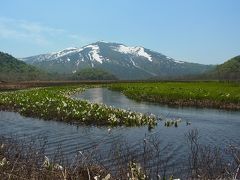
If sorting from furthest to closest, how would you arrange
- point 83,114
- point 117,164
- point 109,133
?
point 83,114 → point 109,133 → point 117,164

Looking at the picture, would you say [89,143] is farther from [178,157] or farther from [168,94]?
[168,94]

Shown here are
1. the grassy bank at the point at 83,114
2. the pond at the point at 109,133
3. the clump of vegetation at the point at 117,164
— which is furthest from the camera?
the grassy bank at the point at 83,114

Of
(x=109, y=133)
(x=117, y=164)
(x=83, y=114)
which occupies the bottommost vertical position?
(x=109, y=133)

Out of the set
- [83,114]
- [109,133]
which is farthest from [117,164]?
[83,114]

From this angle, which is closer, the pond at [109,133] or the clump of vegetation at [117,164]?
the clump of vegetation at [117,164]

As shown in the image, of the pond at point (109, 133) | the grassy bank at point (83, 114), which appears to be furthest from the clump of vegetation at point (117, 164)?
the grassy bank at point (83, 114)

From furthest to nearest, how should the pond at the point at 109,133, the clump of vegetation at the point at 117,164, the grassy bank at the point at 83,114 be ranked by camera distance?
the grassy bank at the point at 83,114 < the pond at the point at 109,133 < the clump of vegetation at the point at 117,164

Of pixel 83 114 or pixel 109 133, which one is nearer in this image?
pixel 109 133

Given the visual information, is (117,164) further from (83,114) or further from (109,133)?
(83,114)

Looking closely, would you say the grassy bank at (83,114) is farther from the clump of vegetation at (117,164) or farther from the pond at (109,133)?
the clump of vegetation at (117,164)

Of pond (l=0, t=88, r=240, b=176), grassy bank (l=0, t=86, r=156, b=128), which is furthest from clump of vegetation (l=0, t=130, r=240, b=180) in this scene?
grassy bank (l=0, t=86, r=156, b=128)

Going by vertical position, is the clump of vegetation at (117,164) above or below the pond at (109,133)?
above

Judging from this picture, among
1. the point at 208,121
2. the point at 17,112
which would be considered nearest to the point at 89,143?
the point at 208,121

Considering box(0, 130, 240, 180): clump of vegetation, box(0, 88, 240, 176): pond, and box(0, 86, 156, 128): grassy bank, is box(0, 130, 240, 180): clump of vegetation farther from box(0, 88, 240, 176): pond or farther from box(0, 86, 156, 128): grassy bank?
box(0, 86, 156, 128): grassy bank
